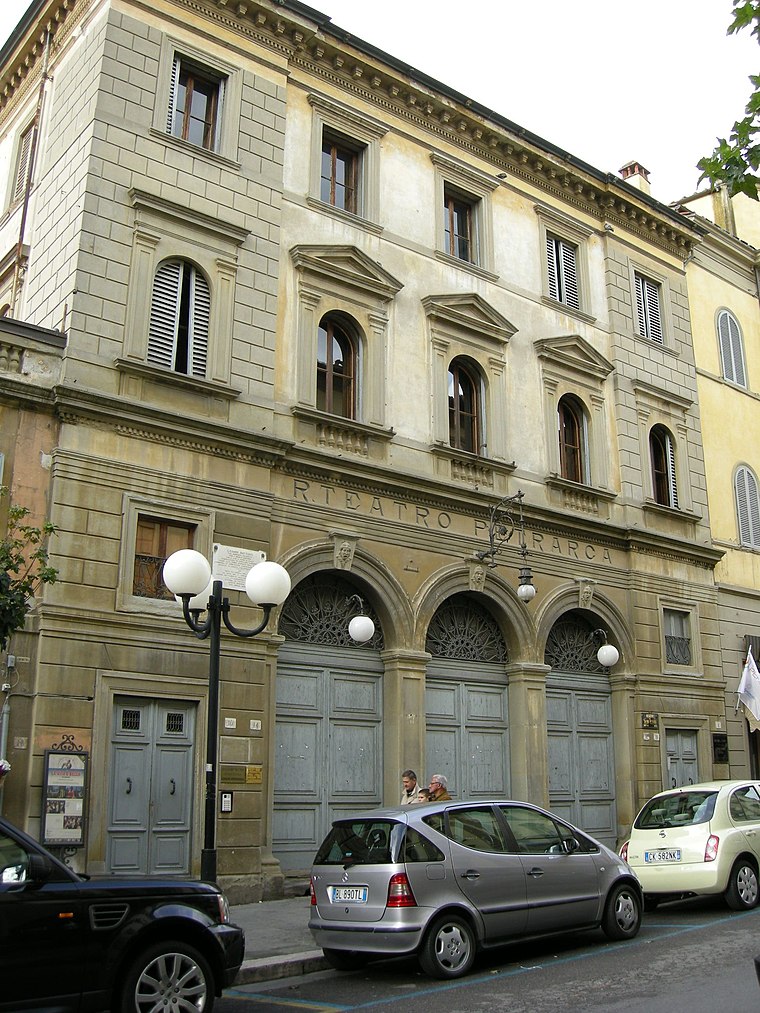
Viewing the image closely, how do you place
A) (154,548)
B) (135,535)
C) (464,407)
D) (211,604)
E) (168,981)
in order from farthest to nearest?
(464,407) → (154,548) → (135,535) → (211,604) → (168,981)

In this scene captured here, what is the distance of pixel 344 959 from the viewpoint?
10023 mm

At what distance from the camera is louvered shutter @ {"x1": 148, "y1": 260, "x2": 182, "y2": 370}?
50.1ft

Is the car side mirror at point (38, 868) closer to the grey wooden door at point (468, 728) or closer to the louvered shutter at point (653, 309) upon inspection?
the grey wooden door at point (468, 728)

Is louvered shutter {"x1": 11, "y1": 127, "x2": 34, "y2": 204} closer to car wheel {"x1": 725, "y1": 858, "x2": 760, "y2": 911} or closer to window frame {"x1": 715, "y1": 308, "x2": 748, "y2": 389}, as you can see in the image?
car wheel {"x1": 725, "y1": 858, "x2": 760, "y2": 911}

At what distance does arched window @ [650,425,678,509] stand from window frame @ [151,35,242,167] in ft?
38.3

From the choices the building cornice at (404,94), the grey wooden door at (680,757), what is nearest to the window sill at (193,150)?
the building cornice at (404,94)

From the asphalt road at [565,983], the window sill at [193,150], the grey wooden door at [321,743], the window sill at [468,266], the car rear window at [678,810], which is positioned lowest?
the asphalt road at [565,983]

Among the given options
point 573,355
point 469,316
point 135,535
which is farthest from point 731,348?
point 135,535

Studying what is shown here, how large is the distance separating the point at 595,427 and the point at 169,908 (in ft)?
53.3

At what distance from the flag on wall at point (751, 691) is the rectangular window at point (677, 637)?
132 centimetres

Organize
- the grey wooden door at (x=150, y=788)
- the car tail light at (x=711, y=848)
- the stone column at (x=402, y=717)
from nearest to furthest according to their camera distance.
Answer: the car tail light at (x=711, y=848) → the grey wooden door at (x=150, y=788) → the stone column at (x=402, y=717)

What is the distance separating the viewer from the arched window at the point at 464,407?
755 inches

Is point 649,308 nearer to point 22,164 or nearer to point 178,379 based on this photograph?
point 178,379

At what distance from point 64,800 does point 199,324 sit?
7.31 m
